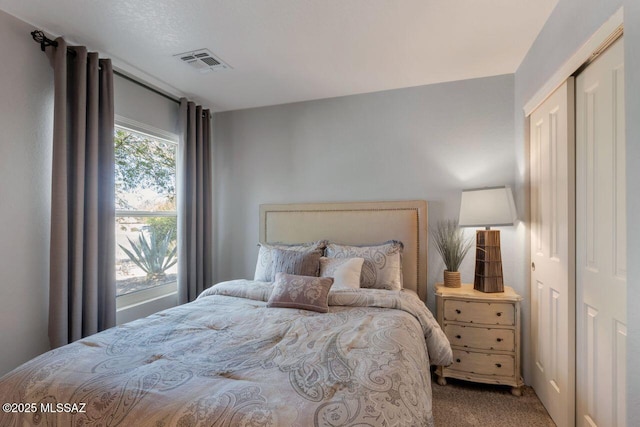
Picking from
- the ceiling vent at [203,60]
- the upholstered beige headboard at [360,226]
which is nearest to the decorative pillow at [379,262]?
the upholstered beige headboard at [360,226]

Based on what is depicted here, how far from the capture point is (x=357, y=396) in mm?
958

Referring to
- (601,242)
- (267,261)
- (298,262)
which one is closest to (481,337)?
(601,242)

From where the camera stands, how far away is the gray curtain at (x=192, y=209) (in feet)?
9.64

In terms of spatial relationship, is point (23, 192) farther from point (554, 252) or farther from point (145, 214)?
point (554, 252)

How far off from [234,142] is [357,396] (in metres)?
3.06

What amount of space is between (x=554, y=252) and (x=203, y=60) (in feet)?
9.27

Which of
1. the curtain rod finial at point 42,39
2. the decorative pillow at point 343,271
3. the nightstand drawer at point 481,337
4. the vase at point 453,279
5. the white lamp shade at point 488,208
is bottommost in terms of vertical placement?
the nightstand drawer at point 481,337

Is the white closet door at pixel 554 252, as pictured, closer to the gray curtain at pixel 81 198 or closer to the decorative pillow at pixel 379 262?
the decorative pillow at pixel 379 262

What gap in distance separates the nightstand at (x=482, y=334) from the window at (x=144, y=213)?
2.56m

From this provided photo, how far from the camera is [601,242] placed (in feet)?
4.68

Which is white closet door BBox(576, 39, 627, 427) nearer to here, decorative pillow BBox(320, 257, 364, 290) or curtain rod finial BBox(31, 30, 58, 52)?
decorative pillow BBox(320, 257, 364, 290)

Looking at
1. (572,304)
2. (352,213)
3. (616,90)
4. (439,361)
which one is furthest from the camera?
(352,213)

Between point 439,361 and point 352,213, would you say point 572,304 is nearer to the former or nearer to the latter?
point 439,361

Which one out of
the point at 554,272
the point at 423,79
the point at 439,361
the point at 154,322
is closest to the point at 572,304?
the point at 554,272
